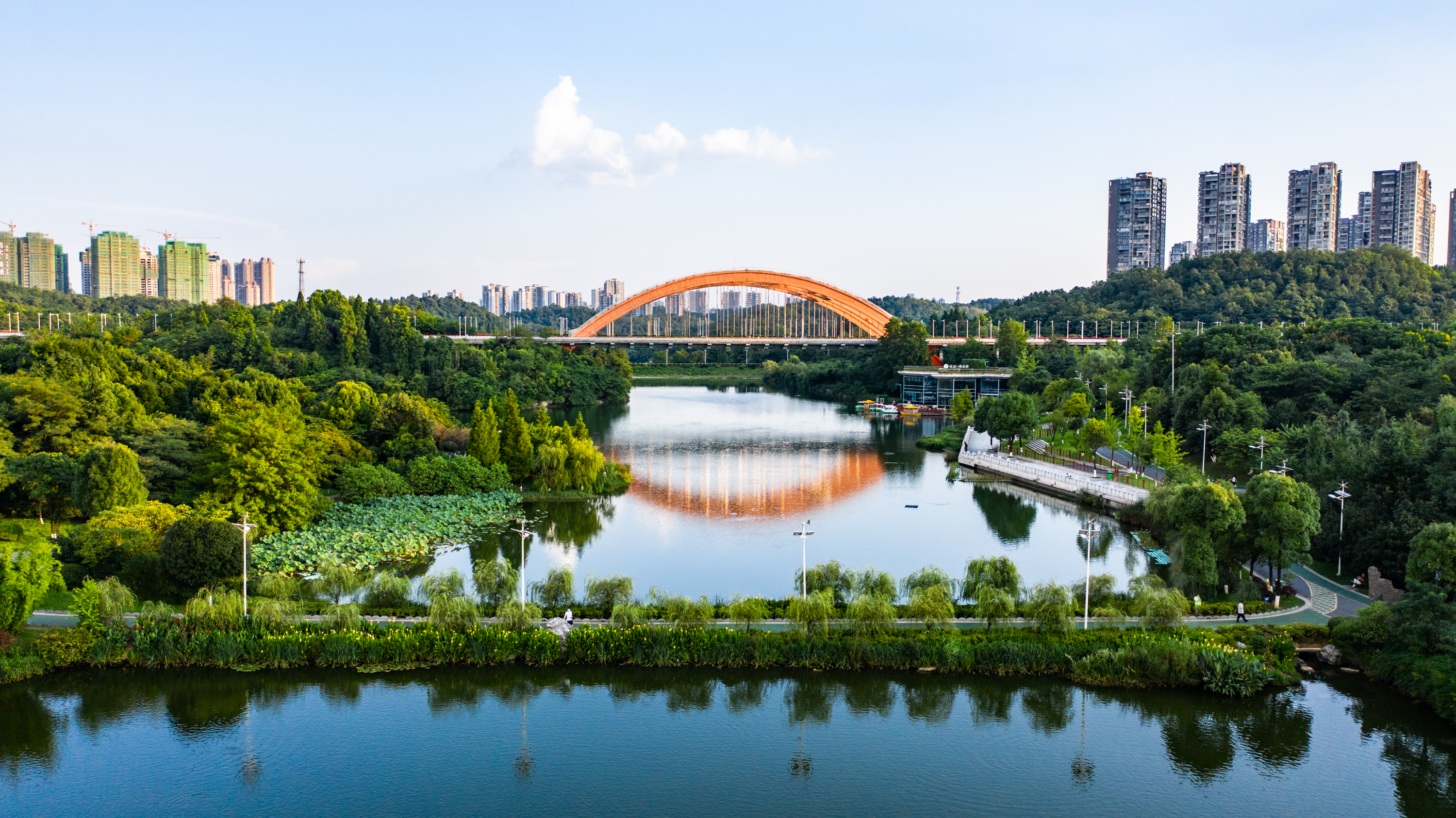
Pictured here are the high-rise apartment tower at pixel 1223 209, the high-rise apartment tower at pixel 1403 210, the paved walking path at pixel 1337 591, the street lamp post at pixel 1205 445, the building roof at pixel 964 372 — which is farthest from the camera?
the high-rise apartment tower at pixel 1223 209

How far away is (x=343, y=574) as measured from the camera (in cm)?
1368

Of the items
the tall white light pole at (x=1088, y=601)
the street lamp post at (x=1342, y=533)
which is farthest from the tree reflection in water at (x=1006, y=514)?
the tall white light pole at (x=1088, y=601)

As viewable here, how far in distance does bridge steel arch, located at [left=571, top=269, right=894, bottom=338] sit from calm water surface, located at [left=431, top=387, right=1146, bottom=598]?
22.8 meters

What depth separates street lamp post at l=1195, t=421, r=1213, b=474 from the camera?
22359mm

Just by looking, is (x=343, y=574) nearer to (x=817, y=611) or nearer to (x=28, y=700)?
(x=28, y=700)

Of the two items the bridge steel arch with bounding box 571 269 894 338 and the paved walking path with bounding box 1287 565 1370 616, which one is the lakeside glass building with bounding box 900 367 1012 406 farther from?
the paved walking path with bounding box 1287 565 1370 616

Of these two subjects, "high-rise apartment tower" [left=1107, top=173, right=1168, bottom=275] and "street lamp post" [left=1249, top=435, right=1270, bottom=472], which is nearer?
"street lamp post" [left=1249, top=435, right=1270, bottom=472]

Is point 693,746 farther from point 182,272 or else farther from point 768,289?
point 182,272

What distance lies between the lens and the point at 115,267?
69.8 m

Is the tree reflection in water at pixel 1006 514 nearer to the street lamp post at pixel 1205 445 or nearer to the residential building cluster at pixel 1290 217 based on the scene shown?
the street lamp post at pixel 1205 445

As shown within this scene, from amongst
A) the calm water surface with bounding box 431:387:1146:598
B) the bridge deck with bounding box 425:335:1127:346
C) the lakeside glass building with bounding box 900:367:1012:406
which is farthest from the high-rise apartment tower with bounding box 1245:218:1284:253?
the calm water surface with bounding box 431:387:1146:598

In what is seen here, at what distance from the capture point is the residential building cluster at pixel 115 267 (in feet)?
226

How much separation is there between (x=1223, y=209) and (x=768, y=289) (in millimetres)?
29720

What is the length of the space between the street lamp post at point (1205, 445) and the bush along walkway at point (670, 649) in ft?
33.9
